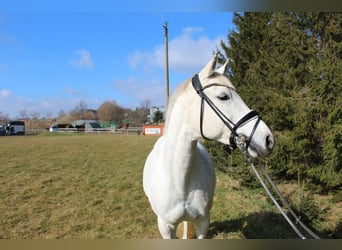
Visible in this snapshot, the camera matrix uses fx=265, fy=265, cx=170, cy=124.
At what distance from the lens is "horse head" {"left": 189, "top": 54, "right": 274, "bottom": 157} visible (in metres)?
1.54

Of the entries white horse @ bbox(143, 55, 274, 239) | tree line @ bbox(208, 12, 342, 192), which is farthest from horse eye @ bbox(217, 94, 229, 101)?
tree line @ bbox(208, 12, 342, 192)

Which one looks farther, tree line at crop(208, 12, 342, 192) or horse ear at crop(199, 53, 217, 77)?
tree line at crop(208, 12, 342, 192)

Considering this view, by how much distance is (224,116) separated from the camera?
1.66 m

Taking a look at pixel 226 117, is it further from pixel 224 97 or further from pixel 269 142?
pixel 269 142

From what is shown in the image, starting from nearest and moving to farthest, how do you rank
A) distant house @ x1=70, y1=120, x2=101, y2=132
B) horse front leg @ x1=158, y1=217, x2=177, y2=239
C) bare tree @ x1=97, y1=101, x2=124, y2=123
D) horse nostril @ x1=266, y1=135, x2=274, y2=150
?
1. horse nostril @ x1=266, y1=135, x2=274, y2=150
2. horse front leg @ x1=158, y1=217, x2=177, y2=239
3. bare tree @ x1=97, y1=101, x2=124, y2=123
4. distant house @ x1=70, y1=120, x2=101, y2=132

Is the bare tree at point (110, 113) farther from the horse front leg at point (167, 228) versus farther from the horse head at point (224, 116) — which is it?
the horse head at point (224, 116)

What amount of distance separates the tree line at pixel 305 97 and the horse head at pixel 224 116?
302 centimetres

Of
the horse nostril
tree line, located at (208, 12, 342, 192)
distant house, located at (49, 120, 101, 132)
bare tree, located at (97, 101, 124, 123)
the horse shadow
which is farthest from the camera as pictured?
distant house, located at (49, 120, 101, 132)

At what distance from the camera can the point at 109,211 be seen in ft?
15.1

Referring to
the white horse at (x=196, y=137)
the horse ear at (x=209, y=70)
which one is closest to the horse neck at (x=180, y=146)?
the white horse at (x=196, y=137)

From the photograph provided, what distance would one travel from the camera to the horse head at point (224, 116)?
1.54 m

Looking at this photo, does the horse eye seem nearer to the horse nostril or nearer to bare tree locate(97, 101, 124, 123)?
the horse nostril

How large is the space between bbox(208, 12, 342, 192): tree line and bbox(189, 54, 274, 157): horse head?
3.02 meters

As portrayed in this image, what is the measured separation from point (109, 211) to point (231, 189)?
8.58ft
